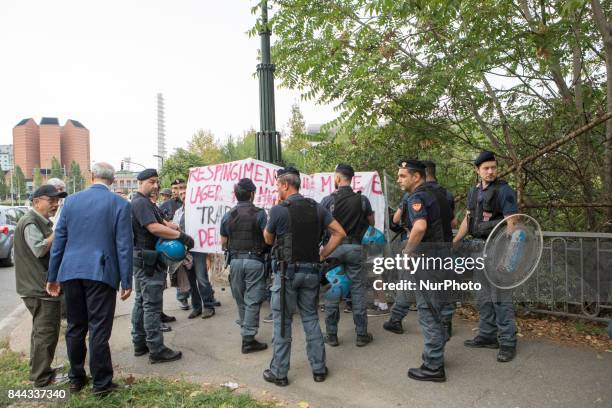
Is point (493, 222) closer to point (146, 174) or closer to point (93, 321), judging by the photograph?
point (146, 174)

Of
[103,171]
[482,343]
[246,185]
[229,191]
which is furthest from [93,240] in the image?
[482,343]

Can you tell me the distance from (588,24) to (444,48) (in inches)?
74.6

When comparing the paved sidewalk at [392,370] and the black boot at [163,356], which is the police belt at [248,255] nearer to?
the paved sidewalk at [392,370]

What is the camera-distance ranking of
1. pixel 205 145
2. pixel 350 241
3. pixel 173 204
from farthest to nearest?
pixel 205 145, pixel 173 204, pixel 350 241

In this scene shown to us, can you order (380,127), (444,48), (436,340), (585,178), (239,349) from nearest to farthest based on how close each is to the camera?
(436,340) < (239,349) < (585,178) < (444,48) < (380,127)

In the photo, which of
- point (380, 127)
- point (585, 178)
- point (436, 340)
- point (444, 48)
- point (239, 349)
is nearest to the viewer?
point (436, 340)

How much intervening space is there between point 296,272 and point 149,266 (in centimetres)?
162

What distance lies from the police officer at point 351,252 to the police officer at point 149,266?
1.72 m

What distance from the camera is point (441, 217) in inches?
183

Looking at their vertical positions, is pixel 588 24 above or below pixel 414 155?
above

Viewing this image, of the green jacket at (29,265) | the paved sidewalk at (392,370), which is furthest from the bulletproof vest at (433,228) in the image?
the green jacket at (29,265)

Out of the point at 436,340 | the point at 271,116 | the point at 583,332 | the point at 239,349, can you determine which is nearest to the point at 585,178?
the point at 583,332

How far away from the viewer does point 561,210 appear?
20.1 feet

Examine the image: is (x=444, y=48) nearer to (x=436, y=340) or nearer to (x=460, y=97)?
(x=460, y=97)
